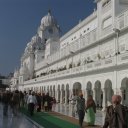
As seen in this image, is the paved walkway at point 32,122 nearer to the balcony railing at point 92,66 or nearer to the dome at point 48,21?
the balcony railing at point 92,66

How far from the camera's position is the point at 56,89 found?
175 feet

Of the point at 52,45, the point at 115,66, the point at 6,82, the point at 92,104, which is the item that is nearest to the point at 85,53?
the point at 115,66

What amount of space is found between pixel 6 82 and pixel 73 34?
12745 cm

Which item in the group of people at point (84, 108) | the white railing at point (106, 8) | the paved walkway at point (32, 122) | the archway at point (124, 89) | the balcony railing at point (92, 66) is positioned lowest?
the paved walkway at point (32, 122)

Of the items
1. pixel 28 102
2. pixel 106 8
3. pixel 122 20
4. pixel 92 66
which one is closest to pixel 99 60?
pixel 92 66

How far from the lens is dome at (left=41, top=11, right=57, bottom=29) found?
11331 centimetres

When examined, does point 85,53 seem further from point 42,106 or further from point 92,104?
point 92,104

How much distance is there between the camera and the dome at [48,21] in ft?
372

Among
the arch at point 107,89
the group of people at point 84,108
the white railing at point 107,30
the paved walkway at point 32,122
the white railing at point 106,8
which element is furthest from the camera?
the white railing at point 106,8

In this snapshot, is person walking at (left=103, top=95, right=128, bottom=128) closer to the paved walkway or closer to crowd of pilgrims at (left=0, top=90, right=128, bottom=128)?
crowd of pilgrims at (left=0, top=90, right=128, bottom=128)

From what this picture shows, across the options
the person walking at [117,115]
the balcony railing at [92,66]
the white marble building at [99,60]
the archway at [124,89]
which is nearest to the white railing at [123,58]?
the white marble building at [99,60]

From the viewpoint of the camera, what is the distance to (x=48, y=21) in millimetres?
113312

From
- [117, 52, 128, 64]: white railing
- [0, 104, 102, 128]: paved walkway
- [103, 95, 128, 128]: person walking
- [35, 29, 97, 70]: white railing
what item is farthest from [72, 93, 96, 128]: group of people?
[35, 29, 97, 70]: white railing

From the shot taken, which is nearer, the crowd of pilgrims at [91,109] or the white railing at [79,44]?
the crowd of pilgrims at [91,109]
